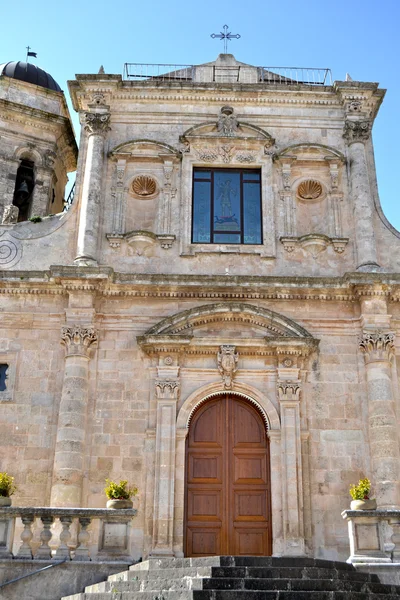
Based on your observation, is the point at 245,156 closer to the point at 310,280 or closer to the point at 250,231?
the point at 250,231

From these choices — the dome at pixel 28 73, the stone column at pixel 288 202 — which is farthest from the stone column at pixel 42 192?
the stone column at pixel 288 202

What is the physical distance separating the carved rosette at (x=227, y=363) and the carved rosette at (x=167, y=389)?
2.88 ft

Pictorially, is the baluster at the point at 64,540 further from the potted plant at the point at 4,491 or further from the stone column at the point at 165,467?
the stone column at the point at 165,467

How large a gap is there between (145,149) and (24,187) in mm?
4366

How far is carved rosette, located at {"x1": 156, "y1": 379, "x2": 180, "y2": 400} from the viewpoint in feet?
47.1

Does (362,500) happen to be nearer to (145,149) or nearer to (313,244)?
(313,244)

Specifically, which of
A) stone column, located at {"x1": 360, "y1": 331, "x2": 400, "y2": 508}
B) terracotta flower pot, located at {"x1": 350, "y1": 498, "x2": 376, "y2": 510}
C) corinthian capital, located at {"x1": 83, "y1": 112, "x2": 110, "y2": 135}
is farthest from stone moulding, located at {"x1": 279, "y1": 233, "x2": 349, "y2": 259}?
terracotta flower pot, located at {"x1": 350, "y1": 498, "x2": 376, "y2": 510}

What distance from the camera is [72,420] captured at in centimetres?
1388

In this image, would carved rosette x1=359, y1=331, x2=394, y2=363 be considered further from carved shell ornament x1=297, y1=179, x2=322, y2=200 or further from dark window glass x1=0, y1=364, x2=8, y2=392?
dark window glass x1=0, y1=364, x2=8, y2=392

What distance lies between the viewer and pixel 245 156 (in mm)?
16828

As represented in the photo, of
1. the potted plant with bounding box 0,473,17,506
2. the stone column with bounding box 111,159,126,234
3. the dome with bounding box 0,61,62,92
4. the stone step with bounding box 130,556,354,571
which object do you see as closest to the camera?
the stone step with bounding box 130,556,354,571

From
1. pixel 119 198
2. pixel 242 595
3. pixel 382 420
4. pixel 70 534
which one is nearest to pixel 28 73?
pixel 119 198

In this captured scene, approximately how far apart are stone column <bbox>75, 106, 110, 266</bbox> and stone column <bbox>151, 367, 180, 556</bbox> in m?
3.00

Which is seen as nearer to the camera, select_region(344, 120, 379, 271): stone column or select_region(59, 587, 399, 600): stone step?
select_region(59, 587, 399, 600): stone step
